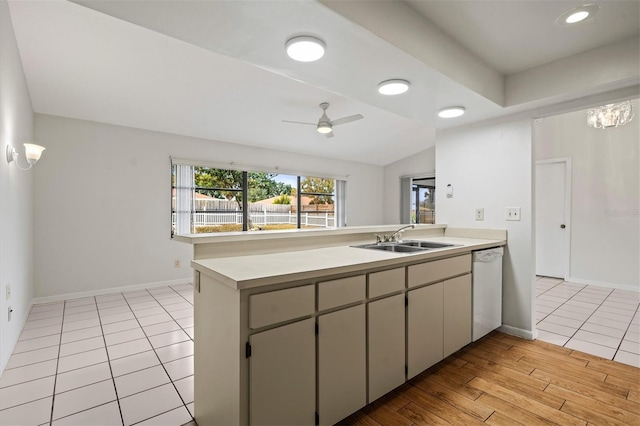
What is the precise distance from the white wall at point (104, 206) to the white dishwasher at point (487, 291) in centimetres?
405

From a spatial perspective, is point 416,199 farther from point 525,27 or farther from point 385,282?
point 385,282

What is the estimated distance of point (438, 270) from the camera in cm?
216

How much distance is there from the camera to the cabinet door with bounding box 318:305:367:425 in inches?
58.7

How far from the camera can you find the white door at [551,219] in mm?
4957

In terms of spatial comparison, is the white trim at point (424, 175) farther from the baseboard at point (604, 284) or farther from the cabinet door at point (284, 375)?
the cabinet door at point (284, 375)

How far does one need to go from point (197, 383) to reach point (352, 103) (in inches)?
149

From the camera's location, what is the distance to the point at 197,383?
166 cm

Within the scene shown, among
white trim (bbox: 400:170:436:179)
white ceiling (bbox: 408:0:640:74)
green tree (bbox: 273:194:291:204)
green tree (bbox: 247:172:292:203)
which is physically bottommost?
green tree (bbox: 273:194:291:204)

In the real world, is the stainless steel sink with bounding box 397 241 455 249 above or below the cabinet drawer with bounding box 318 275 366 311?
above

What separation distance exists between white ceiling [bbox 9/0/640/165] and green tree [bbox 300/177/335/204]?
2088 millimetres

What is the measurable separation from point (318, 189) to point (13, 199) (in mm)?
5007

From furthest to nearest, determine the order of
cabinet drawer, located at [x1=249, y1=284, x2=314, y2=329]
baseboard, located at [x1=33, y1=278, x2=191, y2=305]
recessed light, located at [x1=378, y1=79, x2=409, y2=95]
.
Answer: baseboard, located at [x1=33, y1=278, x2=191, y2=305] < recessed light, located at [x1=378, y1=79, x2=409, y2=95] < cabinet drawer, located at [x1=249, y1=284, x2=314, y2=329]

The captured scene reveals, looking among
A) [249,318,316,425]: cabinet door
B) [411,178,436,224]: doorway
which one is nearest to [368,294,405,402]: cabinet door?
[249,318,316,425]: cabinet door

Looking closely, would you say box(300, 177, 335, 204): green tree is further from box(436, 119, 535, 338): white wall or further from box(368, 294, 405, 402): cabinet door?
box(368, 294, 405, 402): cabinet door
